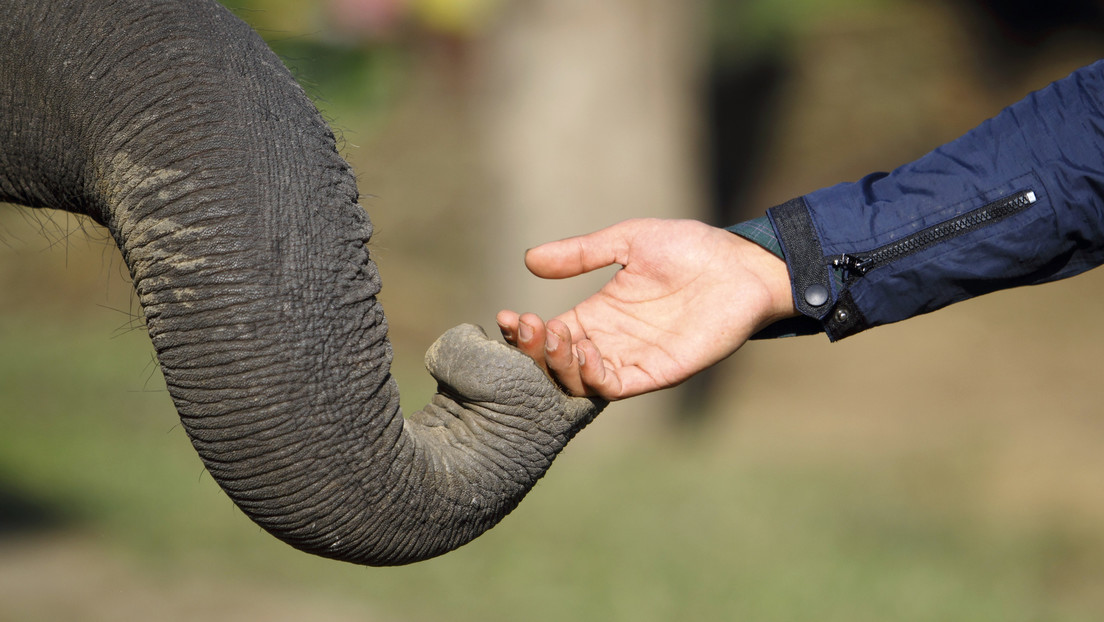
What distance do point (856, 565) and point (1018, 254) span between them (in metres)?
2.64

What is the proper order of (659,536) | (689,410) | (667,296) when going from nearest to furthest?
(667,296)
(659,536)
(689,410)

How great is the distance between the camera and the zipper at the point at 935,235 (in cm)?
191

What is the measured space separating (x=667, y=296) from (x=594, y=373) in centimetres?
34

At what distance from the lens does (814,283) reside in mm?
1980

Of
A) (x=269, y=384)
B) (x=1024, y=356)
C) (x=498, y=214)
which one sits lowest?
(x=1024, y=356)

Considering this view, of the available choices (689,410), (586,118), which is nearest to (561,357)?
(586,118)

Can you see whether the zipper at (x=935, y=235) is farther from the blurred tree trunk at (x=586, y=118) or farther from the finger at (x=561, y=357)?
the blurred tree trunk at (x=586, y=118)

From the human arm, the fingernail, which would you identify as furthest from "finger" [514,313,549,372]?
the human arm

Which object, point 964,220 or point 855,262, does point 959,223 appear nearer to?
point 964,220

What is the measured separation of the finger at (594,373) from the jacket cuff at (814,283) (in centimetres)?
40

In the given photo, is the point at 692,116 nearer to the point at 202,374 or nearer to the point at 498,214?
the point at 498,214

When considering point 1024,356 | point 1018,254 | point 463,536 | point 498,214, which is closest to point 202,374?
point 463,536

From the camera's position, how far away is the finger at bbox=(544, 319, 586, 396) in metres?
1.73

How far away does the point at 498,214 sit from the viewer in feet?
19.1
